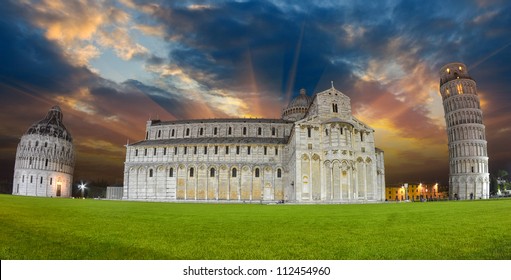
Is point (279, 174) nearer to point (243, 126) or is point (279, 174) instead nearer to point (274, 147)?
point (274, 147)

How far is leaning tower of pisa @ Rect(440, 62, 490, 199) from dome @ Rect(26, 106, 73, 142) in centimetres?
10391

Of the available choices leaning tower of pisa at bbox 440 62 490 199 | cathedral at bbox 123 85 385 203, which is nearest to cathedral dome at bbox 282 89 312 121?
cathedral at bbox 123 85 385 203

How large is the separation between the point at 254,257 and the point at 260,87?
63.2ft

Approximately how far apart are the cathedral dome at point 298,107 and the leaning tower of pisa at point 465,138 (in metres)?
35.1

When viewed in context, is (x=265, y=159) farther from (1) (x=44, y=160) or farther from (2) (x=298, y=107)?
(1) (x=44, y=160)

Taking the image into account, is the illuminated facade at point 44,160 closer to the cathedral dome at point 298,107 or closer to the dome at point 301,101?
the cathedral dome at point 298,107

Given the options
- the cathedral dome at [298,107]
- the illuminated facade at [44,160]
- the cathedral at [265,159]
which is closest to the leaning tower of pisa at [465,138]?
the cathedral at [265,159]

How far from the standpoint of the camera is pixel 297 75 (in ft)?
71.8

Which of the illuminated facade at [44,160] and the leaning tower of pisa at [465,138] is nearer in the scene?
the leaning tower of pisa at [465,138]

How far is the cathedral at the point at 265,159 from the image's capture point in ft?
157

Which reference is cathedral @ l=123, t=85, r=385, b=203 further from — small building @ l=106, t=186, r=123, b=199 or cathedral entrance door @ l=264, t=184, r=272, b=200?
small building @ l=106, t=186, r=123, b=199

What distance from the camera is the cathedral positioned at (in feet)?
157

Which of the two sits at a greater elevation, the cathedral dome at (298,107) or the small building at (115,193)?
the cathedral dome at (298,107)

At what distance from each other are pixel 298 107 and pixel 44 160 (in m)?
70.8
